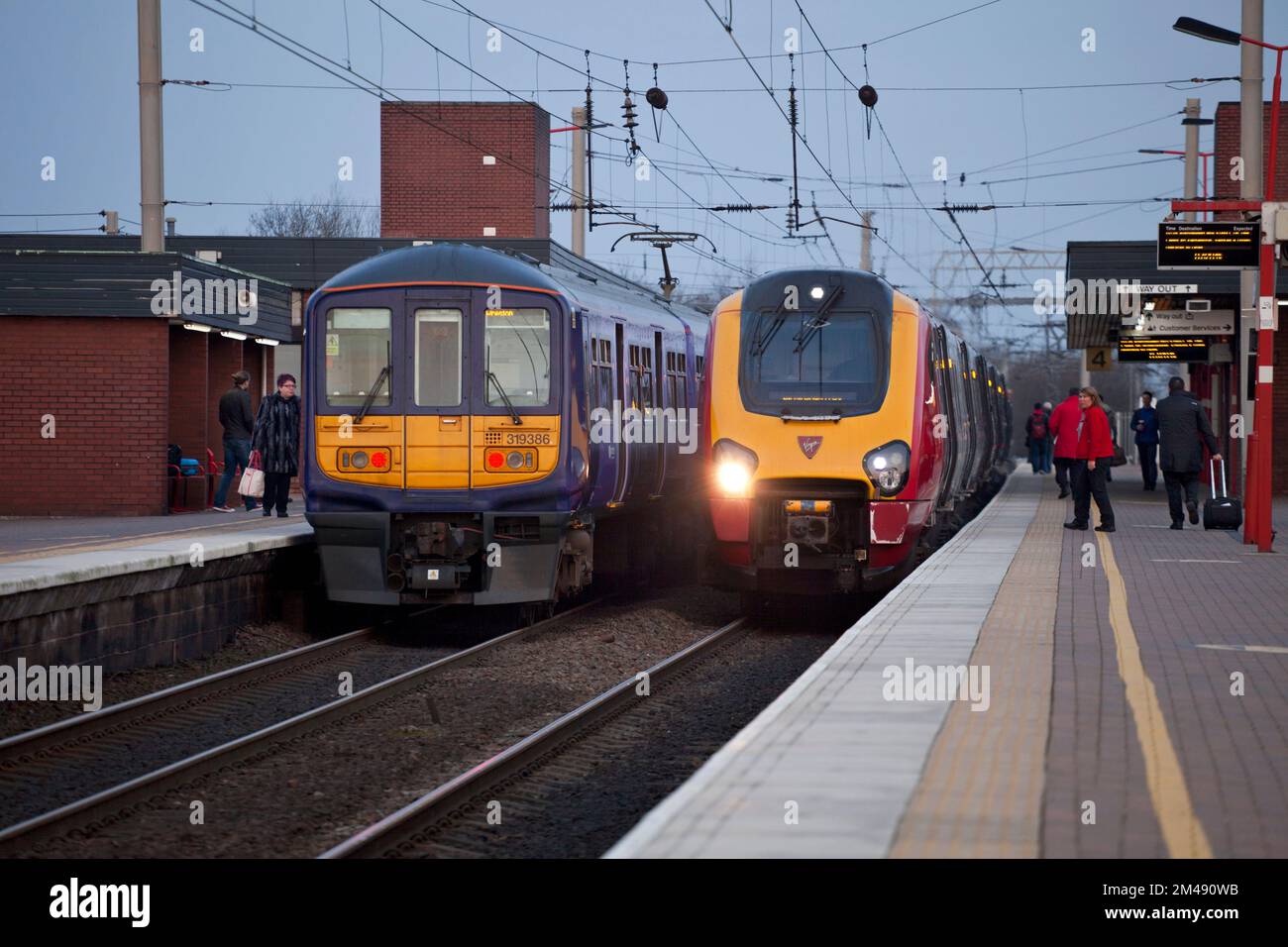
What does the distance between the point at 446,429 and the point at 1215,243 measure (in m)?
9.48

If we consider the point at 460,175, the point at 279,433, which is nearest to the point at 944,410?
the point at 279,433

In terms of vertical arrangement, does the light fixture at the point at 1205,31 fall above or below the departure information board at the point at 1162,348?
above

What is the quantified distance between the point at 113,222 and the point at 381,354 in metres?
45.2

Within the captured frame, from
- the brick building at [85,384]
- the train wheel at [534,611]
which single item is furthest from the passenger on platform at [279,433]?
the train wheel at [534,611]

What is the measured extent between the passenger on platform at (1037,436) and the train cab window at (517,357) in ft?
105

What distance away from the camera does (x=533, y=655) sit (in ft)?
43.8

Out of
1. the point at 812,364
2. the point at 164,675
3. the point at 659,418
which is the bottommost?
the point at 164,675

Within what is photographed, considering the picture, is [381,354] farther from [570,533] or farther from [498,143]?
[498,143]

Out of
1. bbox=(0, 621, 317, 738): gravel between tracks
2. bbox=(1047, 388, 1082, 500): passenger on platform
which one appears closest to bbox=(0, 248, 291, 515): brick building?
bbox=(0, 621, 317, 738): gravel between tracks

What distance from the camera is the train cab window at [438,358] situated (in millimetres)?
14117

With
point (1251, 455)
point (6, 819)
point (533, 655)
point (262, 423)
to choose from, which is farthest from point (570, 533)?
point (1251, 455)

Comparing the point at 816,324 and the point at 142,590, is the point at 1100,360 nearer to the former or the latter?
the point at 816,324

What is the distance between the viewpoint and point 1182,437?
21016 millimetres
